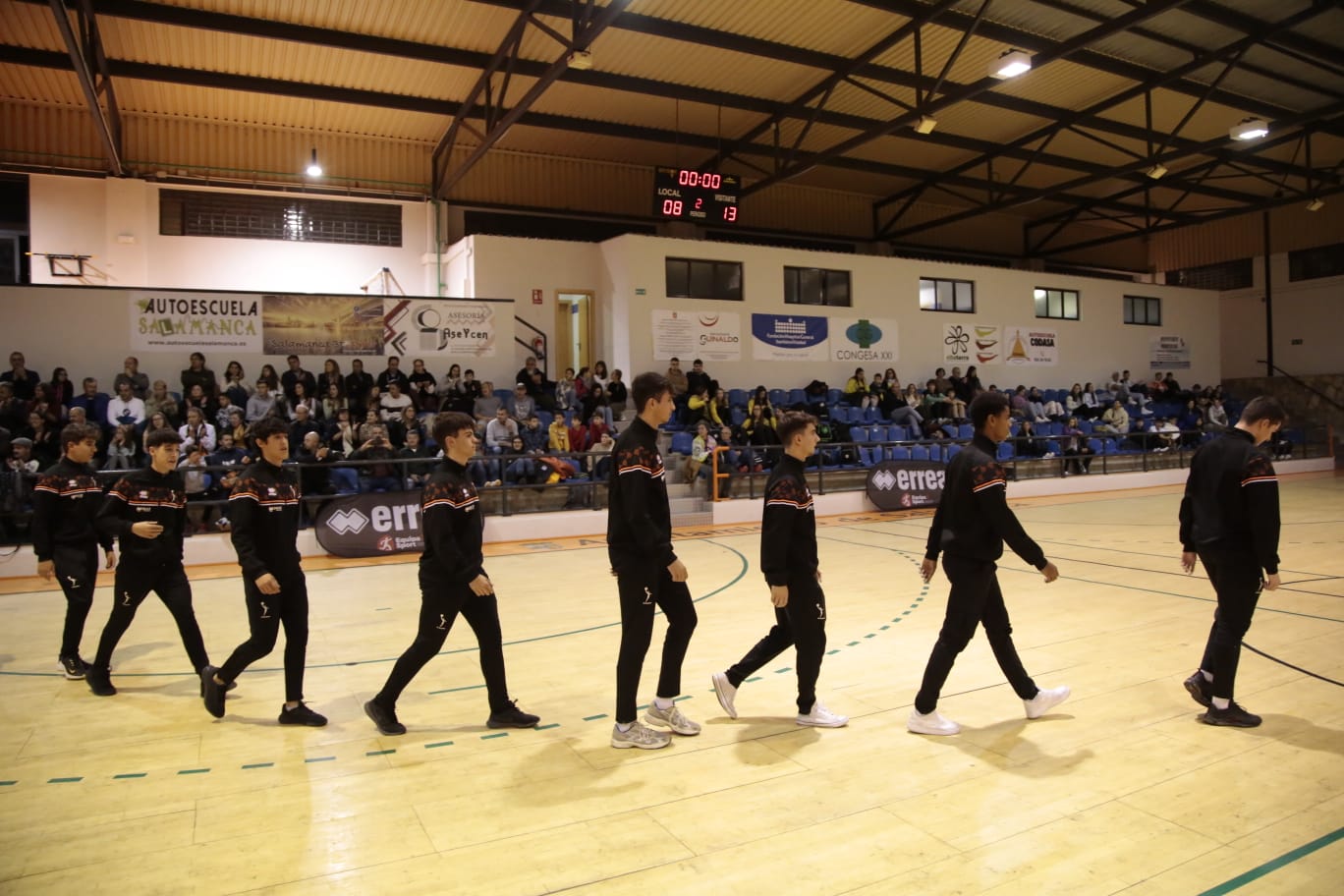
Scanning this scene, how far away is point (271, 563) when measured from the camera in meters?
4.51

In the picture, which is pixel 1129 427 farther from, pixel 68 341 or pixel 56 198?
pixel 56 198

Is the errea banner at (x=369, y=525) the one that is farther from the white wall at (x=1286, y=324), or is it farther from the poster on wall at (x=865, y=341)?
the white wall at (x=1286, y=324)

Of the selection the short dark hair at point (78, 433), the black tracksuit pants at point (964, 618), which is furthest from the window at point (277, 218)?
the black tracksuit pants at point (964, 618)

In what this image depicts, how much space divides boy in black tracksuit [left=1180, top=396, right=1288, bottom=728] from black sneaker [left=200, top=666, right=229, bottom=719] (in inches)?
201

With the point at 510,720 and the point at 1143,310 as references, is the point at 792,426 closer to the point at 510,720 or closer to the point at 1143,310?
the point at 510,720

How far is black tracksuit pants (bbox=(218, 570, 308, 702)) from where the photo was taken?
14.8 ft

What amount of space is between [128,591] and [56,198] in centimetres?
1523

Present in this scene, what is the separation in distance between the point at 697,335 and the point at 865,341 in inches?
178

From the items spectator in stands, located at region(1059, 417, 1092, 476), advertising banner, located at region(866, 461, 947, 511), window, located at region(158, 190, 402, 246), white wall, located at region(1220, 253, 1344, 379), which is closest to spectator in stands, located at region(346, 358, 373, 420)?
window, located at region(158, 190, 402, 246)

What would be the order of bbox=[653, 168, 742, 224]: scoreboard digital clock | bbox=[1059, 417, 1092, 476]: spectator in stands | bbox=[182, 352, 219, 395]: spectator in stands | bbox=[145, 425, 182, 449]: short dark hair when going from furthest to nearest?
bbox=[1059, 417, 1092, 476]: spectator in stands
bbox=[653, 168, 742, 224]: scoreboard digital clock
bbox=[182, 352, 219, 395]: spectator in stands
bbox=[145, 425, 182, 449]: short dark hair

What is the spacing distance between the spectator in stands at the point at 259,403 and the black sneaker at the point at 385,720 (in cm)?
1002

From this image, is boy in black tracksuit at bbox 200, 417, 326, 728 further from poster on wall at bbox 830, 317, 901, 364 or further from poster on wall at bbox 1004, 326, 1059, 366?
poster on wall at bbox 1004, 326, 1059, 366

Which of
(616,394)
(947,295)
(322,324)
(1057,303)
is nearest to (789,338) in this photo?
(616,394)

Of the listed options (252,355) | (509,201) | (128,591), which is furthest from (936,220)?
(128,591)
